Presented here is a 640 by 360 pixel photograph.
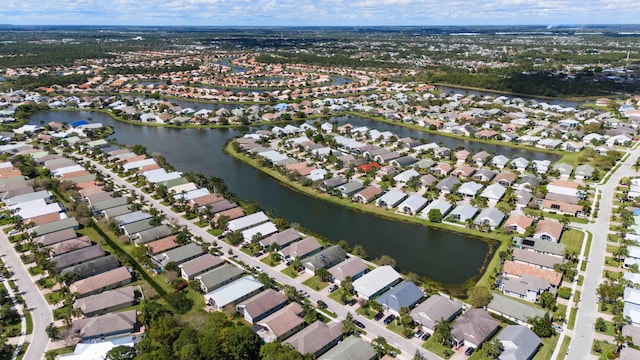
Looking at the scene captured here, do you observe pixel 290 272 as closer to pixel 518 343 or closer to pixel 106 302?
pixel 106 302

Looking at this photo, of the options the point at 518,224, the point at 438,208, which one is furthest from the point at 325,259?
the point at 518,224

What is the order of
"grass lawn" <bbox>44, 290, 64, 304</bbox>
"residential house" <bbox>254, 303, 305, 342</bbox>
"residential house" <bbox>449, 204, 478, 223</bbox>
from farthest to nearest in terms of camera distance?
"residential house" <bbox>449, 204, 478, 223</bbox>, "grass lawn" <bbox>44, 290, 64, 304</bbox>, "residential house" <bbox>254, 303, 305, 342</bbox>

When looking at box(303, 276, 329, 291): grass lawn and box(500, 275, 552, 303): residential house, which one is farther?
box(303, 276, 329, 291): grass lawn

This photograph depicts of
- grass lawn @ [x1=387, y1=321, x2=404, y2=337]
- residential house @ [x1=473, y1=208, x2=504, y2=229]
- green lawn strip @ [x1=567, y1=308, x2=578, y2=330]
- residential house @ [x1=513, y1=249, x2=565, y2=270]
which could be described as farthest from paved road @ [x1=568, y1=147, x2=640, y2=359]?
grass lawn @ [x1=387, y1=321, x2=404, y2=337]

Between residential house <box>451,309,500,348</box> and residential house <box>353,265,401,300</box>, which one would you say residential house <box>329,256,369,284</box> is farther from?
residential house <box>451,309,500,348</box>

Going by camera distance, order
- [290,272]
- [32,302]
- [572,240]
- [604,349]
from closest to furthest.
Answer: [604,349] < [32,302] < [290,272] < [572,240]

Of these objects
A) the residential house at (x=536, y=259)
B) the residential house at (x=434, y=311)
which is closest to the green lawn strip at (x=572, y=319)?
the residential house at (x=536, y=259)
